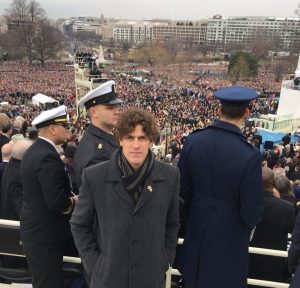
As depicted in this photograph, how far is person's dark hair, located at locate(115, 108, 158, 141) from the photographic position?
232 cm

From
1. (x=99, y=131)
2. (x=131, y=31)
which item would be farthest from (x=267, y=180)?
(x=131, y=31)

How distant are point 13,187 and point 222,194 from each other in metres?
1.95

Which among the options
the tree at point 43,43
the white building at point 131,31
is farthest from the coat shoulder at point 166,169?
the white building at point 131,31

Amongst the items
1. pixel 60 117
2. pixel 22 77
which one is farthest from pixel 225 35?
pixel 60 117

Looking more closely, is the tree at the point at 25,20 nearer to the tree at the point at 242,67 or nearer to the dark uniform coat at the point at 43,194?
the tree at the point at 242,67

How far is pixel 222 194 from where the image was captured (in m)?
2.53

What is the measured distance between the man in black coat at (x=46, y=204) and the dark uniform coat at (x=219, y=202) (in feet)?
3.16

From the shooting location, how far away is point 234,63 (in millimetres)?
48156

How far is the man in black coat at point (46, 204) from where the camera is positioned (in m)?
2.78

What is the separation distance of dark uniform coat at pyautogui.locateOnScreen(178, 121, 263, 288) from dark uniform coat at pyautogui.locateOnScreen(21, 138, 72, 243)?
3.11 feet

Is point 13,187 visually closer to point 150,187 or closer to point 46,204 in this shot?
point 46,204

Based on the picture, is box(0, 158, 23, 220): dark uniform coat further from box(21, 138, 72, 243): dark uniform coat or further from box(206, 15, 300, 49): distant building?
box(206, 15, 300, 49): distant building

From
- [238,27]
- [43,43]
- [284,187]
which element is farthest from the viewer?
[238,27]

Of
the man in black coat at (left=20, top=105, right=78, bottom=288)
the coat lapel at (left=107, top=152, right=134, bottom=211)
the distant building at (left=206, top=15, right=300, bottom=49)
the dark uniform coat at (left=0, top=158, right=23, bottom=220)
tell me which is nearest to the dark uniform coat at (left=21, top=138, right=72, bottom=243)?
the man in black coat at (left=20, top=105, right=78, bottom=288)
